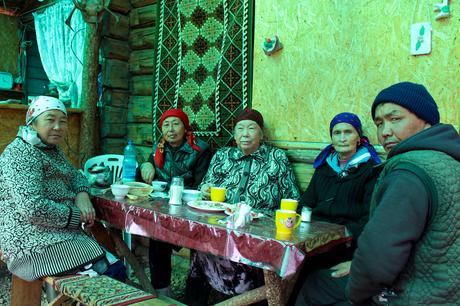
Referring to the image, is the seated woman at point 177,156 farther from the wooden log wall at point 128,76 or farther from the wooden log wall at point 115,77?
the wooden log wall at point 115,77

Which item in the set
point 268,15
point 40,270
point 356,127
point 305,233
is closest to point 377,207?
point 305,233

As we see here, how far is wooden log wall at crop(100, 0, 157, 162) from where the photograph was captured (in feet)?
17.1

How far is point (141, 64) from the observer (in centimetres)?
526

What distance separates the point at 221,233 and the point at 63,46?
5.20 m

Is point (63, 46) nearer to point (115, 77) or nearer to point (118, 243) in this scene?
point (115, 77)

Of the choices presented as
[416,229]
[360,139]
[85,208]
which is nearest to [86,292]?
[85,208]

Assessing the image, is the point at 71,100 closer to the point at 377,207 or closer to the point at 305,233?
the point at 305,233

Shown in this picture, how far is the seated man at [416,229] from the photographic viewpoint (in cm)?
138

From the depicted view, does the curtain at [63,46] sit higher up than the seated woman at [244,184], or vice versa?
the curtain at [63,46]

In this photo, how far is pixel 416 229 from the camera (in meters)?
1.38

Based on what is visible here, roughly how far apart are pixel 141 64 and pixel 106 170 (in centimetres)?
209

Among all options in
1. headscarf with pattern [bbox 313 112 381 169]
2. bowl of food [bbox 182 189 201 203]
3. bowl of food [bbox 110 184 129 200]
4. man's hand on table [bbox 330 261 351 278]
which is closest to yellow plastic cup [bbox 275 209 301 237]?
man's hand on table [bbox 330 261 351 278]

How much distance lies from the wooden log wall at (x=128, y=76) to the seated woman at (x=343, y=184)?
108 inches

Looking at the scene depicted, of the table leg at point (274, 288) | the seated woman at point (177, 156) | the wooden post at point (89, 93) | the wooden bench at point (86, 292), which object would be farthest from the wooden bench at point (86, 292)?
the wooden post at point (89, 93)
